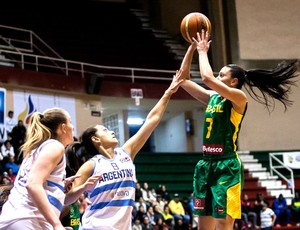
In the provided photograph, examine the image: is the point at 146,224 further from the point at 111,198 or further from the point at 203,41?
the point at 111,198

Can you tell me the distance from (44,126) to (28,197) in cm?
46

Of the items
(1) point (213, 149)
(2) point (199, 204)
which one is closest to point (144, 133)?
(1) point (213, 149)

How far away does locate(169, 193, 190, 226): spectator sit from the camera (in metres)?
15.8

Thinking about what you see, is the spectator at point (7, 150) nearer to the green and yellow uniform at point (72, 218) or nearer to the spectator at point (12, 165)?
the spectator at point (12, 165)

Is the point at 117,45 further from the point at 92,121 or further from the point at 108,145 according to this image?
the point at 108,145

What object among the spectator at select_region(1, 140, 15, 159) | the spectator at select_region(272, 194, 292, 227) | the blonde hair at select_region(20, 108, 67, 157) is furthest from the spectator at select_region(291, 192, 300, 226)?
the blonde hair at select_region(20, 108, 67, 157)

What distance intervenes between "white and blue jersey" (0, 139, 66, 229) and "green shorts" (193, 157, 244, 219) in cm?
176

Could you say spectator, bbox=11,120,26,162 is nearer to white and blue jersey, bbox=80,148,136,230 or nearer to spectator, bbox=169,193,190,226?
spectator, bbox=169,193,190,226

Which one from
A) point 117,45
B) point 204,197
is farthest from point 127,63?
point 204,197

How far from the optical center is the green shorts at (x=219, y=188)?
5164mm

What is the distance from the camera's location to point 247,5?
2130 centimetres

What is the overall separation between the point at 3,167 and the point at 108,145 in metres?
9.68

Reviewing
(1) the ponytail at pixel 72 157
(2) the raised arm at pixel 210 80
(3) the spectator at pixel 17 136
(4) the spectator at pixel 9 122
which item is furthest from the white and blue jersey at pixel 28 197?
(4) the spectator at pixel 9 122

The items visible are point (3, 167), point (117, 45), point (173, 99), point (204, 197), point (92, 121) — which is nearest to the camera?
point (204, 197)
